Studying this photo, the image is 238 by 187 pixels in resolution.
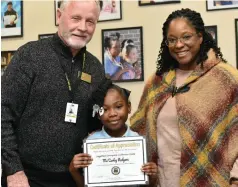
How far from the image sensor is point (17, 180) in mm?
1928

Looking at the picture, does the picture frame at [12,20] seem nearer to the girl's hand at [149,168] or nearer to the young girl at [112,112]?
the young girl at [112,112]

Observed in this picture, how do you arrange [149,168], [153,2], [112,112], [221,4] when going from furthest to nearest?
1. [153,2]
2. [221,4]
3. [112,112]
4. [149,168]

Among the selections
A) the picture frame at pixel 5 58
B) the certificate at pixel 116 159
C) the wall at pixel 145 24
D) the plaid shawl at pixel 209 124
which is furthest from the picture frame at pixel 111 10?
the certificate at pixel 116 159

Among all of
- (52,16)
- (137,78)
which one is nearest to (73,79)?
(137,78)

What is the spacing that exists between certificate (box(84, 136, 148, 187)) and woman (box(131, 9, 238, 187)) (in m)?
0.17

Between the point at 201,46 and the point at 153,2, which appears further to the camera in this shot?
the point at 153,2

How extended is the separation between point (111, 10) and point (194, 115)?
1868mm

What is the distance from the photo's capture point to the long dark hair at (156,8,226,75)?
2.15 metres

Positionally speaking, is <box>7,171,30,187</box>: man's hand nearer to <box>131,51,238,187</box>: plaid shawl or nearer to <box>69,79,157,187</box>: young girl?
<box>69,79,157,187</box>: young girl

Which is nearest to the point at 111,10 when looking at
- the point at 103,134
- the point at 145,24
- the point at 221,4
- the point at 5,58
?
the point at 145,24

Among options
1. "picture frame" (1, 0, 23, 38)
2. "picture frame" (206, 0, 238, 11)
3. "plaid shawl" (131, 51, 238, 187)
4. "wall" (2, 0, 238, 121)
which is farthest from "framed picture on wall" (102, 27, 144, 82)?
"plaid shawl" (131, 51, 238, 187)

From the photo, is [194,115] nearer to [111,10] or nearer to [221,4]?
[221,4]

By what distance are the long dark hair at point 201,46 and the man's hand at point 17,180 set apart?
969mm

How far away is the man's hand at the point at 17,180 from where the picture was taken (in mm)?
1922
